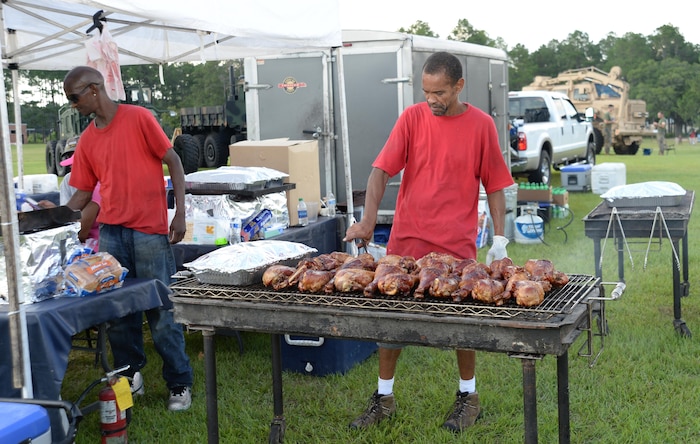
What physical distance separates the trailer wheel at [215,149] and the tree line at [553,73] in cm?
1247

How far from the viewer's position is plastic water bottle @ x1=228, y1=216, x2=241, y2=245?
543cm

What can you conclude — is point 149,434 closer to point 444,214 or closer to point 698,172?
point 444,214

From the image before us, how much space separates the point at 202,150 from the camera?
22.6 metres

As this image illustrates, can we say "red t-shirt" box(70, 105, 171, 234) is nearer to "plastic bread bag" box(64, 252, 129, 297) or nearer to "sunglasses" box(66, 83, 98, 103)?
"sunglasses" box(66, 83, 98, 103)

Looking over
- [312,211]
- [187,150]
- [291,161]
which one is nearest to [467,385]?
[312,211]

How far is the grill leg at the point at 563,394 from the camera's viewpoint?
3545 millimetres

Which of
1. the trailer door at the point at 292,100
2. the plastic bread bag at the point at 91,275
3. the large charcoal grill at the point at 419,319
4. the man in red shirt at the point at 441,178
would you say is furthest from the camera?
the trailer door at the point at 292,100

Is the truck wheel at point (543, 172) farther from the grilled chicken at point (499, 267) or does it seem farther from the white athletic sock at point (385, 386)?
the grilled chicken at point (499, 267)

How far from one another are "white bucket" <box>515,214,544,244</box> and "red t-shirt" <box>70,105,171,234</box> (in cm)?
677

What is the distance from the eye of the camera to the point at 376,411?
450cm

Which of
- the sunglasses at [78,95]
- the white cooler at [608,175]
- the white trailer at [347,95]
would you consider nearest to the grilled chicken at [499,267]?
the sunglasses at [78,95]

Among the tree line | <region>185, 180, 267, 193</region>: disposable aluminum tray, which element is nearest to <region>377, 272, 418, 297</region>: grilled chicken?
<region>185, 180, 267, 193</region>: disposable aluminum tray

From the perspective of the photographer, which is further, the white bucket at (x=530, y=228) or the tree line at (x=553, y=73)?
the tree line at (x=553, y=73)

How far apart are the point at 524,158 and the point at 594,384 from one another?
1017cm
